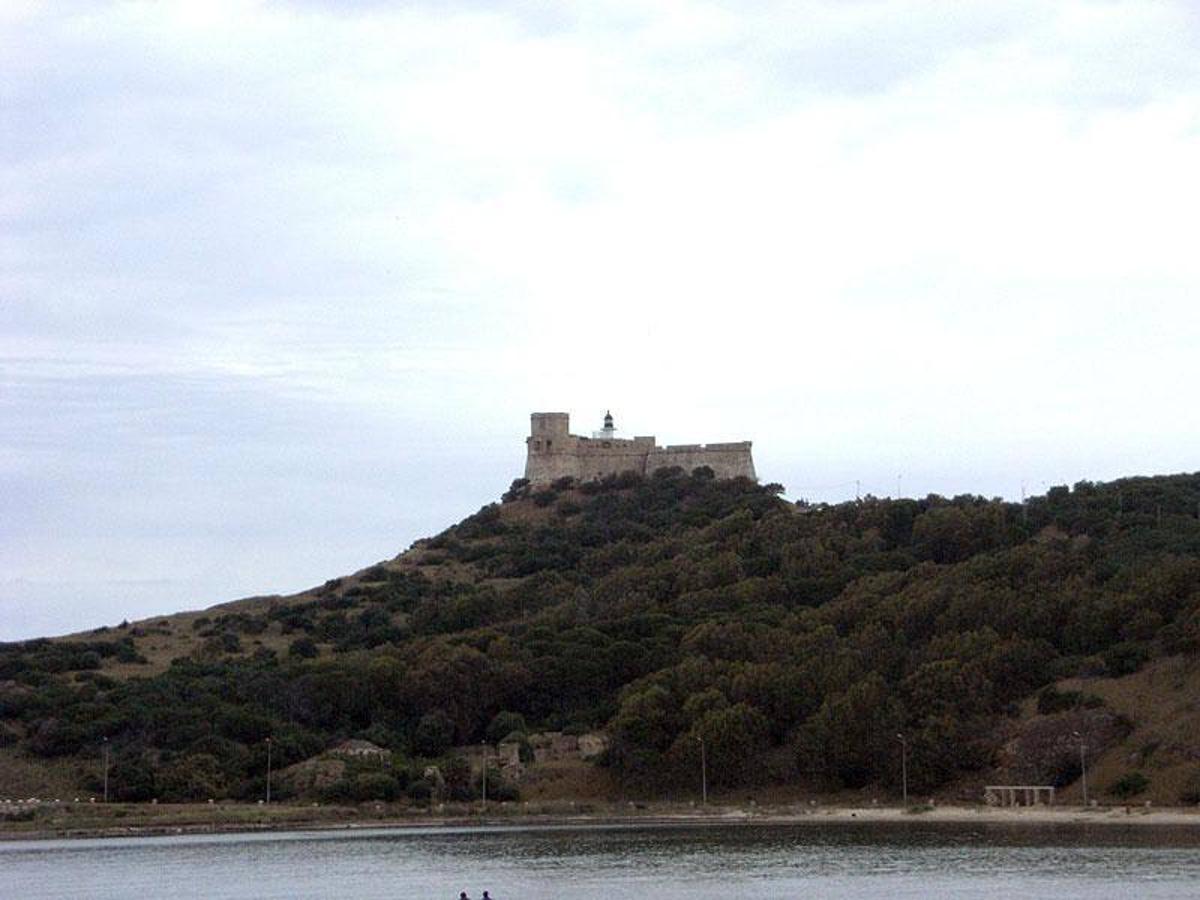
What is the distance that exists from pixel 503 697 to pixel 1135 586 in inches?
1116

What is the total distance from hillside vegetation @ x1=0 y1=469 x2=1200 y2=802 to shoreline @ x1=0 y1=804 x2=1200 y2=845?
7.94ft

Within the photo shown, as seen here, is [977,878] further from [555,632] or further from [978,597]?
[555,632]

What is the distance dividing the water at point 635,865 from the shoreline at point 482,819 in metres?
0.75

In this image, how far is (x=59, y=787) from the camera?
264 feet

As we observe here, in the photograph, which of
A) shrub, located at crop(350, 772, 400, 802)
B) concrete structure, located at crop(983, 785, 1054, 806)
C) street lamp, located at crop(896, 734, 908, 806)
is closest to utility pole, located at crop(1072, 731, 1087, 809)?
concrete structure, located at crop(983, 785, 1054, 806)

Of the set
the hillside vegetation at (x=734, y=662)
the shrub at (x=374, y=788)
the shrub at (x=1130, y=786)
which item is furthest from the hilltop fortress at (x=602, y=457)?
the shrub at (x=1130, y=786)

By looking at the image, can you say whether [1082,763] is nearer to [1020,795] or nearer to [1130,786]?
[1130,786]

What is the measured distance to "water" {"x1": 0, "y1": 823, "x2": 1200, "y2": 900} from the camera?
1962 inches

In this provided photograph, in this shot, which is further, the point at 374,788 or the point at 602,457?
the point at 602,457

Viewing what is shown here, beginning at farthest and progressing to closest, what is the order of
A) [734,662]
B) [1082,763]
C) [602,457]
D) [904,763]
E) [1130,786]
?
[602,457], [734,662], [904,763], [1082,763], [1130,786]

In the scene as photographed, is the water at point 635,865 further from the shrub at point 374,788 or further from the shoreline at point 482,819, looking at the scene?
the shrub at point 374,788

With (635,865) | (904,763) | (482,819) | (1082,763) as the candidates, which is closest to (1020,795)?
(1082,763)

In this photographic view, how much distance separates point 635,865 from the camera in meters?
57.7

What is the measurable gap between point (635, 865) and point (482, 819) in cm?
1844
